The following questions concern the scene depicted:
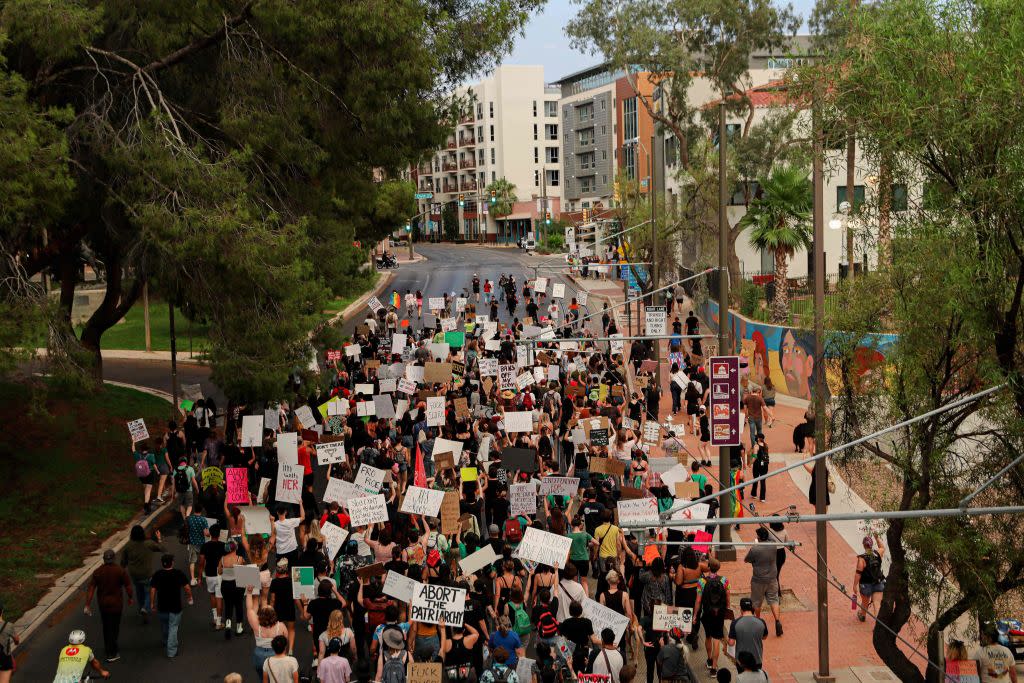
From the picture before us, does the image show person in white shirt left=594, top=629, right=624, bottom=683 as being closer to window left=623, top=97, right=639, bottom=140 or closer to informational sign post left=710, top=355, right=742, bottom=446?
informational sign post left=710, top=355, right=742, bottom=446

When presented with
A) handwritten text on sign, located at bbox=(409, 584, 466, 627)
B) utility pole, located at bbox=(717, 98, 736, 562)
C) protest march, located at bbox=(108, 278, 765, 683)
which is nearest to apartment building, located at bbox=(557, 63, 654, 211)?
protest march, located at bbox=(108, 278, 765, 683)

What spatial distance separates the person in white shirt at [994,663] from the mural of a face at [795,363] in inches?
837

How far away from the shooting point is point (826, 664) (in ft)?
45.3

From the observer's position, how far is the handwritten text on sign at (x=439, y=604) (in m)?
12.2

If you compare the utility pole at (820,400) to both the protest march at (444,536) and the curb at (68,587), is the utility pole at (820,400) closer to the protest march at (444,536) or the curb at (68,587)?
the protest march at (444,536)

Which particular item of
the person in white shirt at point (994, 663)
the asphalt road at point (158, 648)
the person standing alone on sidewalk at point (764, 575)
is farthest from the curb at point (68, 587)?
the person in white shirt at point (994, 663)

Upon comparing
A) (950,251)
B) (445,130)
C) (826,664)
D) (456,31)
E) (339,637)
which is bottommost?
(826,664)

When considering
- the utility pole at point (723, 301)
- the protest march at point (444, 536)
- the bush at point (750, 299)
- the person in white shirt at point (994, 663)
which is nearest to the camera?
the person in white shirt at point (994, 663)

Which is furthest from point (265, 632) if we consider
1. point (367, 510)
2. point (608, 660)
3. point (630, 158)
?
point (630, 158)

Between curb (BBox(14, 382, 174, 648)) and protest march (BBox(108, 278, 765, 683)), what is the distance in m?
0.94

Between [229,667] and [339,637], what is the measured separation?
2.91m

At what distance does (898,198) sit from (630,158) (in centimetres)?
8221

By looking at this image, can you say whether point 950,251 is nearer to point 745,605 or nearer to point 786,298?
point 745,605

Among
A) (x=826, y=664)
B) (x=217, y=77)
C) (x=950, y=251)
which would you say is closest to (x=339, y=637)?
(x=826, y=664)
